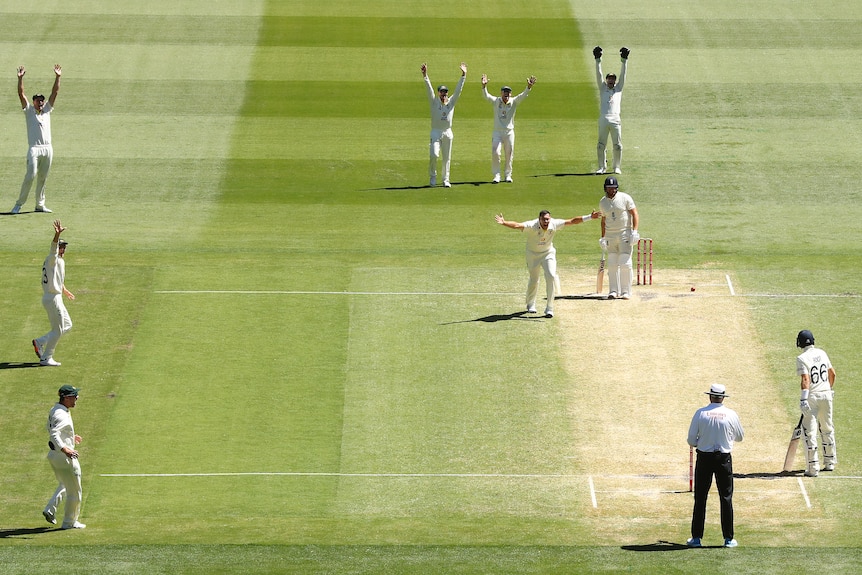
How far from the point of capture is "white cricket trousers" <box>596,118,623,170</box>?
36.9m

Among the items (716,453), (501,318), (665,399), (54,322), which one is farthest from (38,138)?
(716,453)

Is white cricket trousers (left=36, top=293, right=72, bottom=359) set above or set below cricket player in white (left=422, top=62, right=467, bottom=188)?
below

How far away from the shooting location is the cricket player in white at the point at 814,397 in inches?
861

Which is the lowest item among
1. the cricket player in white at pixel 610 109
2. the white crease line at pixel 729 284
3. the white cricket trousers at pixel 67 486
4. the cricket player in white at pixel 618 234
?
the white cricket trousers at pixel 67 486

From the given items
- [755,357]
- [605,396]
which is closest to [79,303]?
[605,396]

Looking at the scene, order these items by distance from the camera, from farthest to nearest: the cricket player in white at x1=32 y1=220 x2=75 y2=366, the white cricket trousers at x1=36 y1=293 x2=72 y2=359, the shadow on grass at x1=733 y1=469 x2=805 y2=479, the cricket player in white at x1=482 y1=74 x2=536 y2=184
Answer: the cricket player in white at x1=482 y1=74 x2=536 y2=184
the white cricket trousers at x1=36 y1=293 x2=72 y2=359
the cricket player in white at x1=32 y1=220 x2=75 y2=366
the shadow on grass at x1=733 y1=469 x2=805 y2=479

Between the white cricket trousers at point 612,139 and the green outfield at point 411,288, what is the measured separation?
0.77 metres

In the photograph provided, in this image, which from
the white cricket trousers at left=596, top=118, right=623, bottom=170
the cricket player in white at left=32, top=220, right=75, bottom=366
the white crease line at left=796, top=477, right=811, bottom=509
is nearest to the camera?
the white crease line at left=796, top=477, right=811, bottom=509

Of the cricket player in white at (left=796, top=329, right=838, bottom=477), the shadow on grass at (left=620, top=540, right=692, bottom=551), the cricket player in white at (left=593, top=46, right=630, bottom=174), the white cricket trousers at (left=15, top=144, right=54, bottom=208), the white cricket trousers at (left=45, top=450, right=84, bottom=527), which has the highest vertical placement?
the cricket player in white at (left=593, top=46, right=630, bottom=174)

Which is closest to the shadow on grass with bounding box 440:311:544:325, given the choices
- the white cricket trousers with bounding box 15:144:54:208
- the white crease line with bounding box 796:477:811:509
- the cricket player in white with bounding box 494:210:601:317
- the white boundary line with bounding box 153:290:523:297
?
the cricket player in white with bounding box 494:210:601:317

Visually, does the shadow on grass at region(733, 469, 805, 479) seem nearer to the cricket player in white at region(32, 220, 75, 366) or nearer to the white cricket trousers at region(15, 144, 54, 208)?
the cricket player in white at region(32, 220, 75, 366)

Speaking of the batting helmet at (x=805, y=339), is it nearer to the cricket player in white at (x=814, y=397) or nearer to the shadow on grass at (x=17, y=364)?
the cricket player in white at (x=814, y=397)

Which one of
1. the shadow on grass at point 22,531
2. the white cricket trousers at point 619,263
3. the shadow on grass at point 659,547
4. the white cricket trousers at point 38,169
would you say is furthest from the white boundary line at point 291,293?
the shadow on grass at point 659,547

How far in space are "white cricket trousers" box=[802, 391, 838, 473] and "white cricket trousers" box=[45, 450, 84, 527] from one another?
1043cm
